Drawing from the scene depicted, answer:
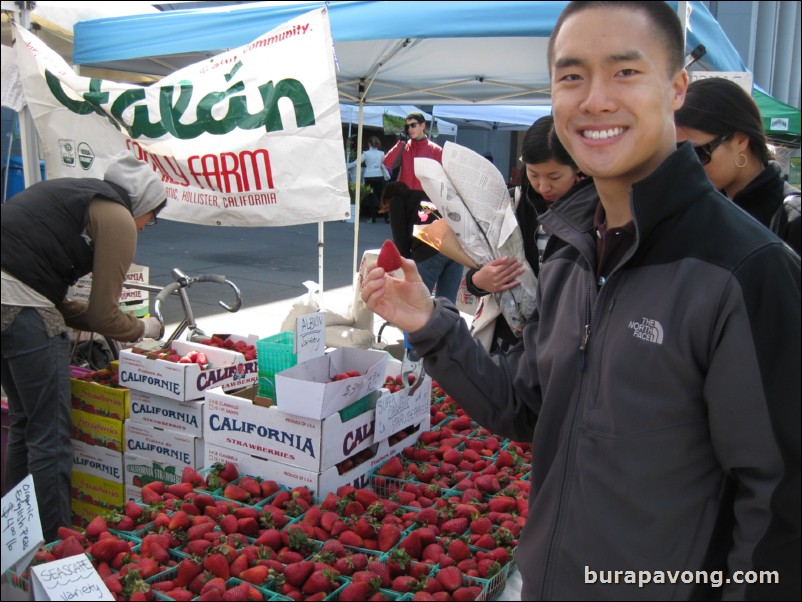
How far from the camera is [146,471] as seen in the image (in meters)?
3.50

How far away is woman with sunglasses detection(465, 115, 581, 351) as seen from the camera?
2771 mm

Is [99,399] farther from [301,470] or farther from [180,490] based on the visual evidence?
[301,470]

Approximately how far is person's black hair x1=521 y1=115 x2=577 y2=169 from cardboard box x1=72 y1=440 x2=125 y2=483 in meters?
2.43

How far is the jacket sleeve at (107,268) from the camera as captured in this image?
2967mm

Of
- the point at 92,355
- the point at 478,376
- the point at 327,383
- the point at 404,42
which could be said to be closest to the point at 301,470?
the point at 327,383

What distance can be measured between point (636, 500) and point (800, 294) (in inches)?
15.2

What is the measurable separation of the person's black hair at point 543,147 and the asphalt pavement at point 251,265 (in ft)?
6.64

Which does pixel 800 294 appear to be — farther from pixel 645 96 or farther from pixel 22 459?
pixel 22 459

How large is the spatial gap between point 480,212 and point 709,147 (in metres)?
0.92

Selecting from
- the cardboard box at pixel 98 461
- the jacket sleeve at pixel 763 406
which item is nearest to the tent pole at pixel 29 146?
the cardboard box at pixel 98 461

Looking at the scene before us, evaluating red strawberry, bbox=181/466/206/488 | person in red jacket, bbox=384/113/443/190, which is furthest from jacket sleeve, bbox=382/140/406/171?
red strawberry, bbox=181/466/206/488

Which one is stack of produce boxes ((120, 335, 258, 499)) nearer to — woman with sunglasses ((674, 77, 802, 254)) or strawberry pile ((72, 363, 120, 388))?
strawberry pile ((72, 363, 120, 388))

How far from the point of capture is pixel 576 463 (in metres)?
1.19

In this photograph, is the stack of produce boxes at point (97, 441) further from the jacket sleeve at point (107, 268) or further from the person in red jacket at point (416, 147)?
the person in red jacket at point (416, 147)
